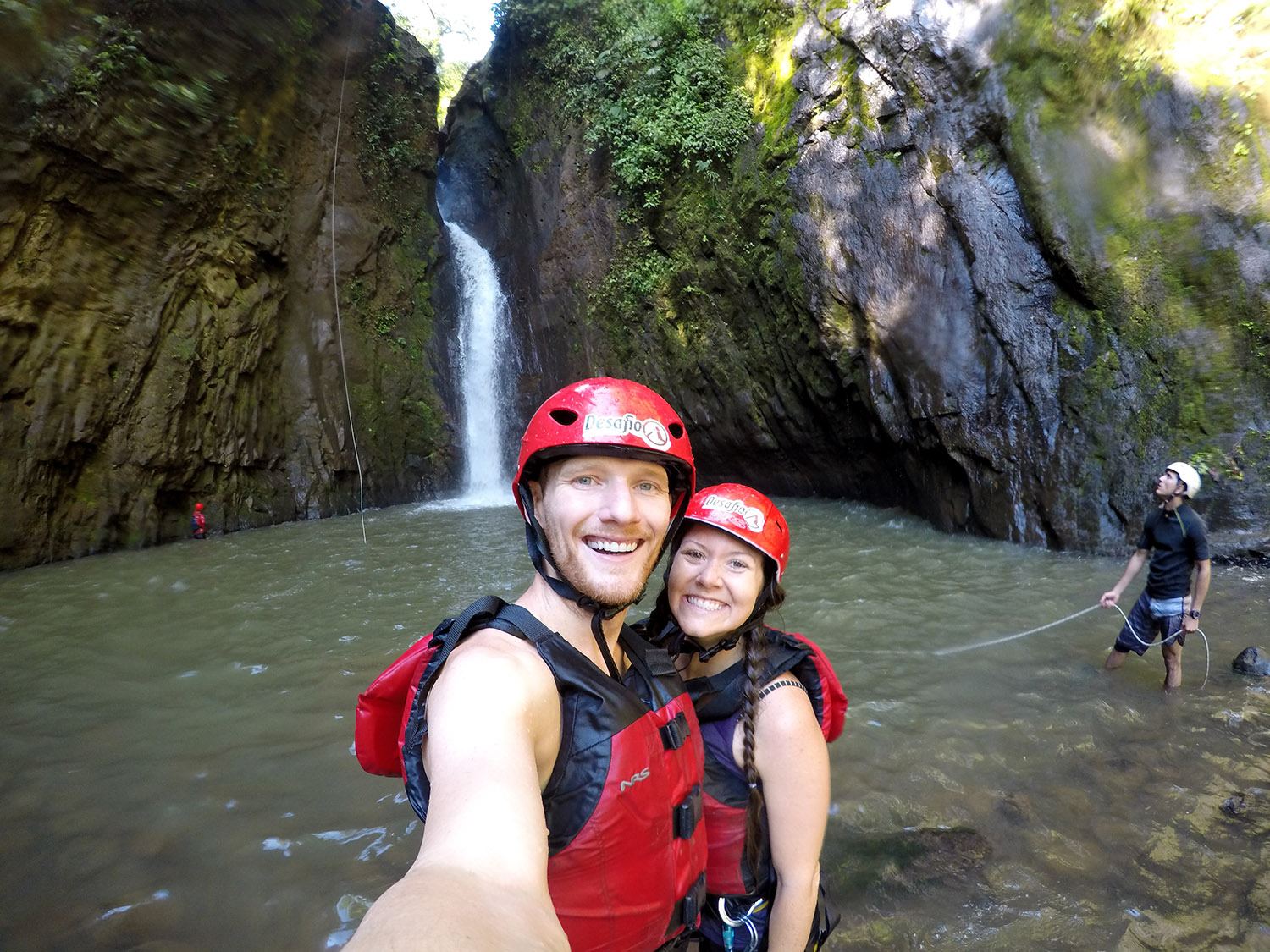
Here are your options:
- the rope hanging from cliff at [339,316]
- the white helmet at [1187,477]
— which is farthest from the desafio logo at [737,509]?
the rope hanging from cliff at [339,316]

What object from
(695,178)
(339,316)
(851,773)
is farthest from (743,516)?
(339,316)

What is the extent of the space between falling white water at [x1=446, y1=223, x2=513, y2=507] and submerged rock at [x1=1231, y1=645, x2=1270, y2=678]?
12756mm

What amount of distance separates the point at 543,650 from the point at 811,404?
38.0 feet

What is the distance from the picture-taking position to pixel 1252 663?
15.1ft

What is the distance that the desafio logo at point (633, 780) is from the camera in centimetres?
131

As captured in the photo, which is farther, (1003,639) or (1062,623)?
(1062,623)

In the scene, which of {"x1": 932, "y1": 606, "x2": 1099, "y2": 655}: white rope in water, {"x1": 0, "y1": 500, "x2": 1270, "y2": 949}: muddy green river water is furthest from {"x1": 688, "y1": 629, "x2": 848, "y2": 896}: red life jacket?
{"x1": 932, "y1": 606, "x2": 1099, "y2": 655}: white rope in water

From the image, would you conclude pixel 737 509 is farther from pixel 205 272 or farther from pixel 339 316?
pixel 339 316

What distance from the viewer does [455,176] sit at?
21.8 metres

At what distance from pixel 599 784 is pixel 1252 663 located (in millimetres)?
5431

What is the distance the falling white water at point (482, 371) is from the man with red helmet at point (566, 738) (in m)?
14.0

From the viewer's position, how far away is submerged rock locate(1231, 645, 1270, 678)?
4551 mm

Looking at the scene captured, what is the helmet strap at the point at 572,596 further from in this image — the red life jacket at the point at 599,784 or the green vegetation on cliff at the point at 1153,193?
the green vegetation on cliff at the point at 1153,193

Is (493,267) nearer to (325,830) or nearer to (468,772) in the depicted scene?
(325,830)
